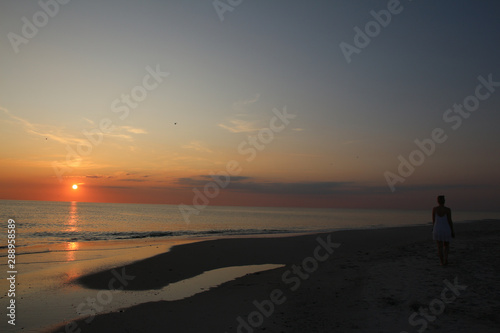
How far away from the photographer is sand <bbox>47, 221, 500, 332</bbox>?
26.0 ft

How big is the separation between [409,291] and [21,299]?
12.1 m

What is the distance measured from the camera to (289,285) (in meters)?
12.0

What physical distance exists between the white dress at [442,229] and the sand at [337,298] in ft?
3.22

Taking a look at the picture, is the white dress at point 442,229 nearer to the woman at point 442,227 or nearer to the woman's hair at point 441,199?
the woman at point 442,227

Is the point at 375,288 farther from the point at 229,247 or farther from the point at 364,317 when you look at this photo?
the point at 229,247

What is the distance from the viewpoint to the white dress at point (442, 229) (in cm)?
1200

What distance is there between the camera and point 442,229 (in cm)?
1211

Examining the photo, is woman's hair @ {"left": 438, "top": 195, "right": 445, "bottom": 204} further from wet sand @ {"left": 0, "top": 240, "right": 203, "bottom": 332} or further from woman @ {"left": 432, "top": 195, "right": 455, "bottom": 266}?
wet sand @ {"left": 0, "top": 240, "right": 203, "bottom": 332}

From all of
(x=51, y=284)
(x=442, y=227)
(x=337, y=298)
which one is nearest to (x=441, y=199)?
(x=442, y=227)

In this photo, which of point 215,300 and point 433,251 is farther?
point 433,251

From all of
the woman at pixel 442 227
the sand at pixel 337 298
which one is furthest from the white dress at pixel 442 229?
the sand at pixel 337 298

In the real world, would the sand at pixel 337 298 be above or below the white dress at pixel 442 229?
below

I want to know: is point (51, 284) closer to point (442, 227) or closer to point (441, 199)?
point (442, 227)

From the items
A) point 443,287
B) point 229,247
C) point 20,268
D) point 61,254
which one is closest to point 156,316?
point 443,287
